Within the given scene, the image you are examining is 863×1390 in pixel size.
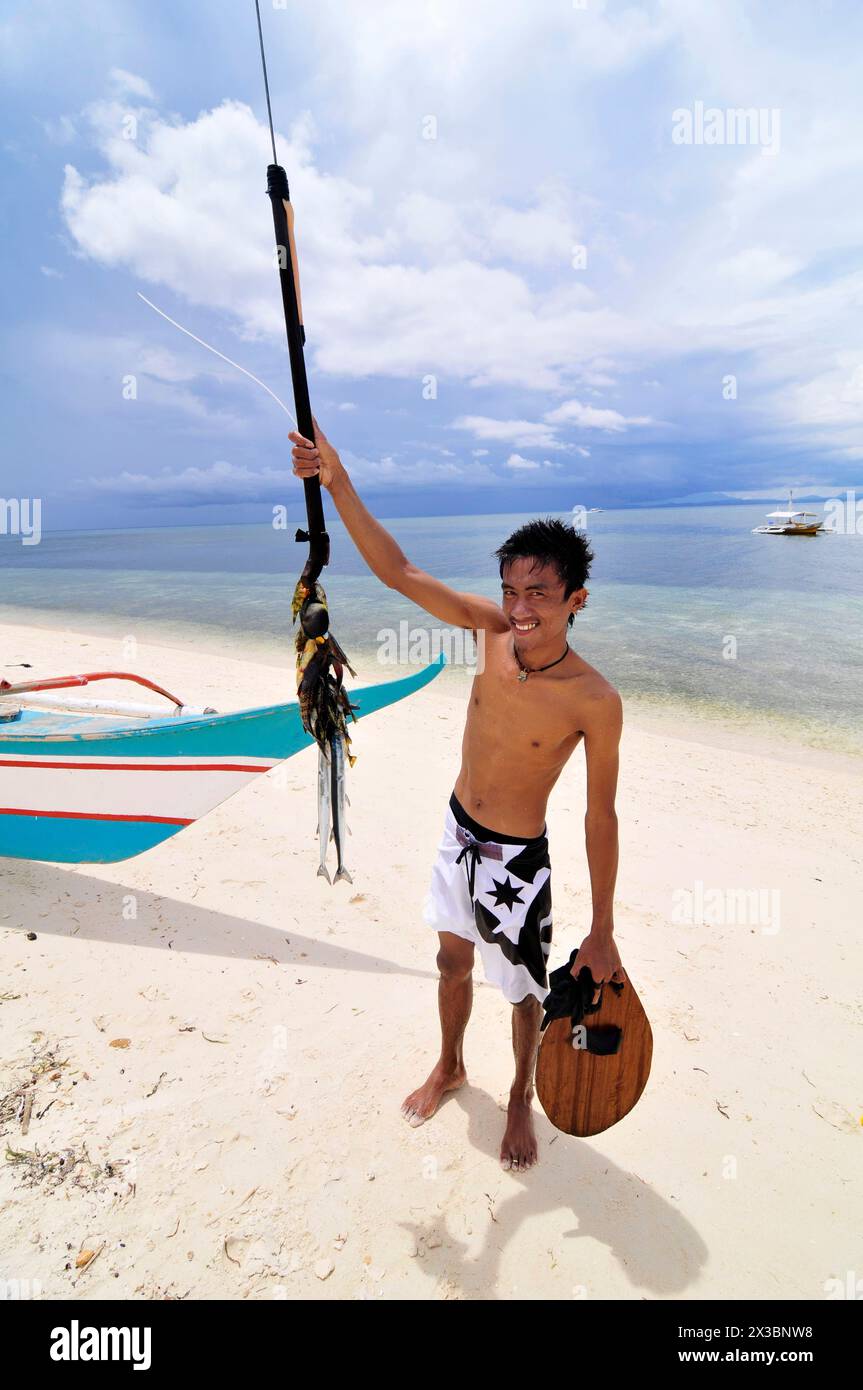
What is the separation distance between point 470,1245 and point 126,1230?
1.22 metres

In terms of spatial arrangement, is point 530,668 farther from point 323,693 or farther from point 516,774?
point 323,693

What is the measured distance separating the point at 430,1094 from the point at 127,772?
254 cm

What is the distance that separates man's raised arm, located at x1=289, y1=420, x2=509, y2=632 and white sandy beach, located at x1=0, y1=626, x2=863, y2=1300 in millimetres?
2179

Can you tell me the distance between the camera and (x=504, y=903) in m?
2.43

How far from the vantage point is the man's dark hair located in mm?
2127

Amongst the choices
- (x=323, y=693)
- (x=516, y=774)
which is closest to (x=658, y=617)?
(x=516, y=774)

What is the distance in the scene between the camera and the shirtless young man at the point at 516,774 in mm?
2143

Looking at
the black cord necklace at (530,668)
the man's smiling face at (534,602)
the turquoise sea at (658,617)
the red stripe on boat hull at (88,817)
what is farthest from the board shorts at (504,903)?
the turquoise sea at (658,617)

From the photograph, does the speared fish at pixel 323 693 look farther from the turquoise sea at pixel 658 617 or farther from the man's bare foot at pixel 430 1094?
the turquoise sea at pixel 658 617

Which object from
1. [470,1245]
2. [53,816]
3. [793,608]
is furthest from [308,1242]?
[793,608]

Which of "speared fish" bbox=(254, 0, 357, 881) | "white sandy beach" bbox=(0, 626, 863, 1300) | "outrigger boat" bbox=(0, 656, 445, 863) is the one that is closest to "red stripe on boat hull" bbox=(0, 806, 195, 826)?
"outrigger boat" bbox=(0, 656, 445, 863)

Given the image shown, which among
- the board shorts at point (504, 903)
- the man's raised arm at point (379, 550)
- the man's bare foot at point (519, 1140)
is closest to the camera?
the man's raised arm at point (379, 550)
